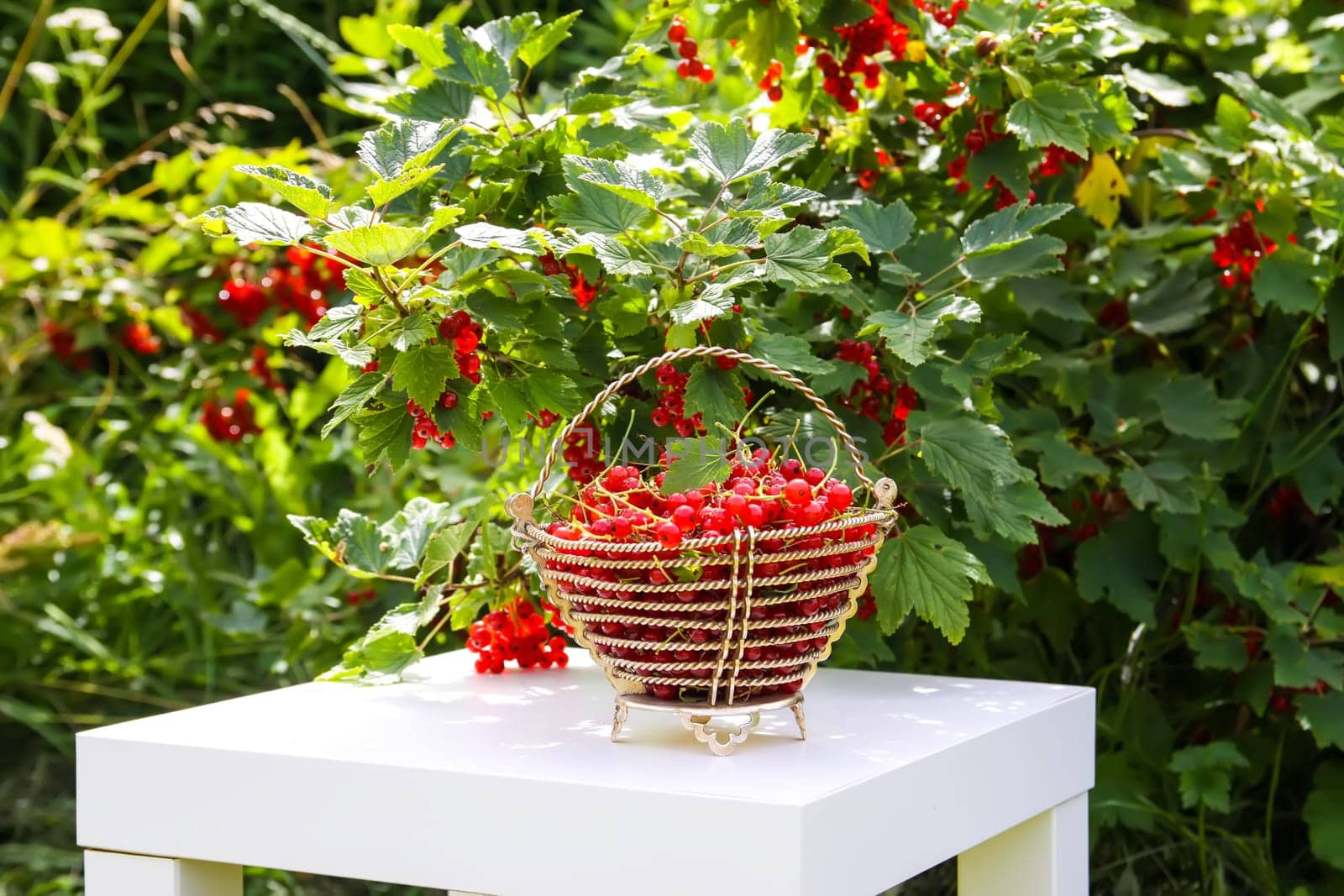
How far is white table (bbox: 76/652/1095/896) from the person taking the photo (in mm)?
798

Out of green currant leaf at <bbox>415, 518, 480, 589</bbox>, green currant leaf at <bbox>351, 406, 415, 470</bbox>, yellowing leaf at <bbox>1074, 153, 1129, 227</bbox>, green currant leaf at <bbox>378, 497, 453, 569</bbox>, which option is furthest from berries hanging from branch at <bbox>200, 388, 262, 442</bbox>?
yellowing leaf at <bbox>1074, 153, 1129, 227</bbox>

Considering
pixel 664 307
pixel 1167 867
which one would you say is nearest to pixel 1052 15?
pixel 664 307

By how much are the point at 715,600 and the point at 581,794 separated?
0.14 meters

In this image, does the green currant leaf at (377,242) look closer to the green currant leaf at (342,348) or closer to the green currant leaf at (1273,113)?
the green currant leaf at (342,348)

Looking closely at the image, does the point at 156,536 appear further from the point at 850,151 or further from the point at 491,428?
the point at 850,151

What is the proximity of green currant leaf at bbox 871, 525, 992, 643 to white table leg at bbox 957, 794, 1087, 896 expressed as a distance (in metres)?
0.16

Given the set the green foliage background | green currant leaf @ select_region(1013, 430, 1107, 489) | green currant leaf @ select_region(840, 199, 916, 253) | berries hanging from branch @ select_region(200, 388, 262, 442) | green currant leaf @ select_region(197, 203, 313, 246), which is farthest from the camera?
berries hanging from branch @ select_region(200, 388, 262, 442)

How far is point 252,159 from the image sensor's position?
1.89 metres

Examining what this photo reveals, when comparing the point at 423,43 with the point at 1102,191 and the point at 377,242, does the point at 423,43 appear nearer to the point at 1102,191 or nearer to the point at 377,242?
the point at 377,242

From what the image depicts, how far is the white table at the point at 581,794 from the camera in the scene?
0.80 metres

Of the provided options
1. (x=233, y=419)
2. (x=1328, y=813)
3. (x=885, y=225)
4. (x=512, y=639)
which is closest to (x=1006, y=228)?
(x=885, y=225)

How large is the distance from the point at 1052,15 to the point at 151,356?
74.9 inches

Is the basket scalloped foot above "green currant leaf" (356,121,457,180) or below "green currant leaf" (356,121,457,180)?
below

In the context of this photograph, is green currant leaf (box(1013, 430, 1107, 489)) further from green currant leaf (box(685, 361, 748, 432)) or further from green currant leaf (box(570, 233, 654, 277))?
green currant leaf (box(570, 233, 654, 277))
